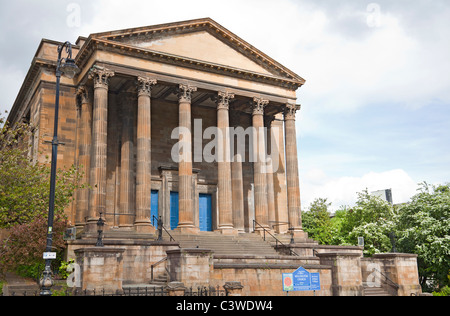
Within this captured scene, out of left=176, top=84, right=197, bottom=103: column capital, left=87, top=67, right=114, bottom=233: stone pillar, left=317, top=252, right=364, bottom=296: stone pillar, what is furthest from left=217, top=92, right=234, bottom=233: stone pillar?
left=317, top=252, right=364, bottom=296: stone pillar

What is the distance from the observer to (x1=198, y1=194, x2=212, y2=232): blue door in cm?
3559

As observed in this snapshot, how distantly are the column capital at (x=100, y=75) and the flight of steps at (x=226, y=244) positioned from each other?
10575 mm

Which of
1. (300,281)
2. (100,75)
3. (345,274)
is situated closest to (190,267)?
(300,281)

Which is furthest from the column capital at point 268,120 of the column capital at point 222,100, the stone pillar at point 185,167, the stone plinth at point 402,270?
the stone plinth at point 402,270

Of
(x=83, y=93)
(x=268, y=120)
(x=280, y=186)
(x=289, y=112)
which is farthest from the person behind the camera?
(x=268, y=120)

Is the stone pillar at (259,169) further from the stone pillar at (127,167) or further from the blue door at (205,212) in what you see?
the stone pillar at (127,167)

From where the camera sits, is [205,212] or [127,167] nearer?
[127,167]

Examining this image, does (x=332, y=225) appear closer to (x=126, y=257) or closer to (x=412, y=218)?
(x=412, y=218)

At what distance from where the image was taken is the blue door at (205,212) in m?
35.6

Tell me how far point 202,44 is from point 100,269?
2021cm

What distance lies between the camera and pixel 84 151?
29.8 m

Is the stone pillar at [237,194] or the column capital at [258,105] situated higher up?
the column capital at [258,105]

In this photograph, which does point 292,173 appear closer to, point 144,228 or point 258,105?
point 258,105
